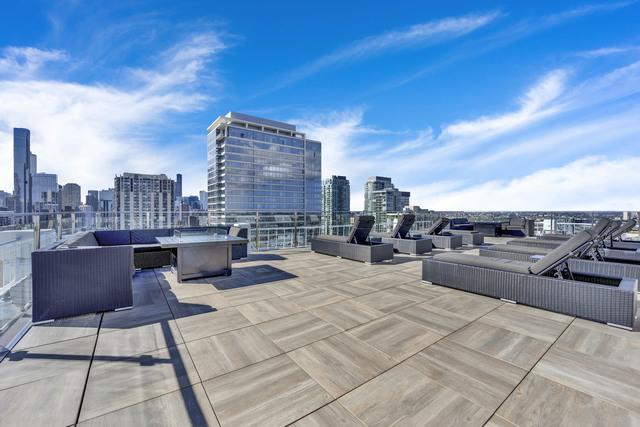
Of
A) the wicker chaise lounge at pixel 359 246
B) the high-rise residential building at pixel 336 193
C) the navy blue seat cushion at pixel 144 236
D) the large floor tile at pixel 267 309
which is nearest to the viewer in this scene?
the large floor tile at pixel 267 309

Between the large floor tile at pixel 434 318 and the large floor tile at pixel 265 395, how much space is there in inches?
59.6

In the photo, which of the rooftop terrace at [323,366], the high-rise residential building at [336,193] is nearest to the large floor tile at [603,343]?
the rooftop terrace at [323,366]

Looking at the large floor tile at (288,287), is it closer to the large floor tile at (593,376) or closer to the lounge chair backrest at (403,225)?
the large floor tile at (593,376)

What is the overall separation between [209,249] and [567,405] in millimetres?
4725

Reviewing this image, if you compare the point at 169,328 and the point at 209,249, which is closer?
the point at 169,328

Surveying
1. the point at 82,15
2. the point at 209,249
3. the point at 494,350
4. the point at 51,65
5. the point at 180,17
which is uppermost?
the point at 180,17

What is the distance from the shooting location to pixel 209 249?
4.68 metres

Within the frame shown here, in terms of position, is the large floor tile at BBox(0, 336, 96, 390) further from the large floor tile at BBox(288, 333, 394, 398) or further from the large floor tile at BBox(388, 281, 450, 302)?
the large floor tile at BBox(388, 281, 450, 302)

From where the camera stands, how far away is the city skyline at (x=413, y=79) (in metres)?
7.16

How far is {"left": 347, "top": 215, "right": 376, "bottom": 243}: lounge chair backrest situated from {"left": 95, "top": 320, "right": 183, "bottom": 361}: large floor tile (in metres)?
4.36

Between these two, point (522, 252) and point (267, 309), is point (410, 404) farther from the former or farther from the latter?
point (522, 252)

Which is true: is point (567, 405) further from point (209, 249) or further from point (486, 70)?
point (486, 70)

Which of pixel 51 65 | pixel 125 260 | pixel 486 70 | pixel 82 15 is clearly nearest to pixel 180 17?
pixel 82 15

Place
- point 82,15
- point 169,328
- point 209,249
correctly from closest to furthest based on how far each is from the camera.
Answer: point 169,328 < point 209,249 < point 82,15
